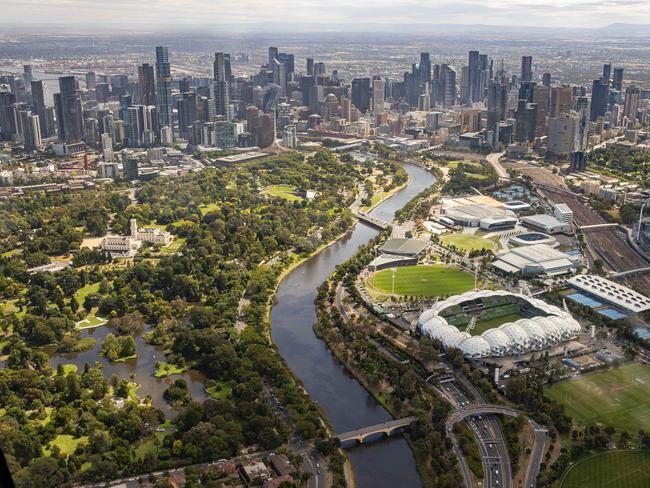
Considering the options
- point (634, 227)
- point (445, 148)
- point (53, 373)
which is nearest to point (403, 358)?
point (53, 373)

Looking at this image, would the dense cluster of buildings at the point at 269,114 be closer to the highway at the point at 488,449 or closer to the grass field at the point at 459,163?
the grass field at the point at 459,163

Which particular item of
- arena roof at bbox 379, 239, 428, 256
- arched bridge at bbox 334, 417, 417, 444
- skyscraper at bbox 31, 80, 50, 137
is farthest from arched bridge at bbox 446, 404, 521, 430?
skyscraper at bbox 31, 80, 50, 137

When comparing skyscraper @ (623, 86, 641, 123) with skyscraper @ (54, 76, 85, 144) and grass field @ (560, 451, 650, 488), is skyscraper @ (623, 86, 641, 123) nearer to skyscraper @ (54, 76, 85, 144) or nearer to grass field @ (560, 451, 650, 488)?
skyscraper @ (54, 76, 85, 144)

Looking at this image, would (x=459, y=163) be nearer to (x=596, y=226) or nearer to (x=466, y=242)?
(x=596, y=226)

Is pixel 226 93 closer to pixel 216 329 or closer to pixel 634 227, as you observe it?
pixel 634 227

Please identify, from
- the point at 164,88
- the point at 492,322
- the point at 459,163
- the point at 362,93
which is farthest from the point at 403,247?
the point at 362,93
